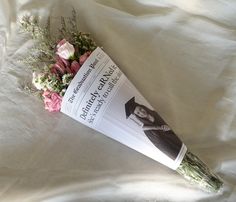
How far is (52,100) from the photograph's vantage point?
2.96ft

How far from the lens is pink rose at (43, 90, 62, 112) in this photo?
894 mm

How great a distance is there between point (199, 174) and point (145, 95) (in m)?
0.23

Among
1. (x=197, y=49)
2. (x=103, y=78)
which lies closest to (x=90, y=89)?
(x=103, y=78)

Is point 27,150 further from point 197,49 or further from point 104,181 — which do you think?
point 197,49

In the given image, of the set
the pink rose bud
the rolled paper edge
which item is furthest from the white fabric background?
the pink rose bud

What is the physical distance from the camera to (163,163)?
870mm

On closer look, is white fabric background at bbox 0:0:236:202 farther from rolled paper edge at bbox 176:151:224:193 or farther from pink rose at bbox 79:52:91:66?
pink rose at bbox 79:52:91:66

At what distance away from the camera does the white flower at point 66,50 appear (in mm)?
873

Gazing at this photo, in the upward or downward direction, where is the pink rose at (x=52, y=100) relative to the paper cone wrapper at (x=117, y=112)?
downward

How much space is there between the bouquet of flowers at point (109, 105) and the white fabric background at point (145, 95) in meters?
0.03

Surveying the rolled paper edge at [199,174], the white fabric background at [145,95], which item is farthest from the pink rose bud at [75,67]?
the rolled paper edge at [199,174]

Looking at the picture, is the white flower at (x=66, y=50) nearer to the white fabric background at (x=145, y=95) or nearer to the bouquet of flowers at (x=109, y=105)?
the bouquet of flowers at (x=109, y=105)

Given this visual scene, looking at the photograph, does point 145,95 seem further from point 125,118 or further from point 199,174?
point 199,174

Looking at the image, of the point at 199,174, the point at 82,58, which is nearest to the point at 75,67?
the point at 82,58
